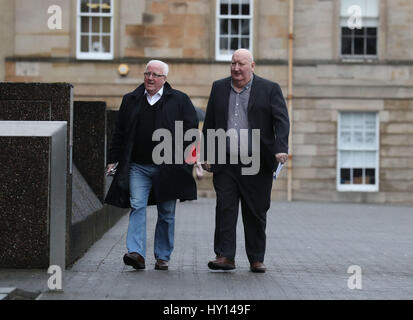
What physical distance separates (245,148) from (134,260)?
4.53ft

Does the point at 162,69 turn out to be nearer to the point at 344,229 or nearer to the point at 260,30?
the point at 344,229

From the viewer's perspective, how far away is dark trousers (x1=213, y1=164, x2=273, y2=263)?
8.48m

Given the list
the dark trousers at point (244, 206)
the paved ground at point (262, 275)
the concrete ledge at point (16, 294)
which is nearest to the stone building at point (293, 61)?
the paved ground at point (262, 275)

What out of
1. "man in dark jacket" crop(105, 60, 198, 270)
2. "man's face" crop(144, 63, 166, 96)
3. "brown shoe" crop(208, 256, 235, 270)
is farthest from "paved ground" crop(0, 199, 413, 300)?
"man's face" crop(144, 63, 166, 96)

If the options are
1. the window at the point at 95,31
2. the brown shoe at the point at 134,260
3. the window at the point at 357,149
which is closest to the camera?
the brown shoe at the point at 134,260

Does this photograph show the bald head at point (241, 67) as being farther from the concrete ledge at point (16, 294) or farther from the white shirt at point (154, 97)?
the concrete ledge at point (16, 294)

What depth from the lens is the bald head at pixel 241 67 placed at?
8.39 meters

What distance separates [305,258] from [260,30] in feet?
54.0

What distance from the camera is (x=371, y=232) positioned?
46.4 feet

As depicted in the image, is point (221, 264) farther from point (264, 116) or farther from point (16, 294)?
point (16, 294)

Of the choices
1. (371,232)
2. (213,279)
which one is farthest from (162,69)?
(371,232)

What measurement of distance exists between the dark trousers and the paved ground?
24cm

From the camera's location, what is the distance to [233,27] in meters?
A: 25.8

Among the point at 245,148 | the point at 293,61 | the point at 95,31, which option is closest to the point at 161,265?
the point at 245,148
